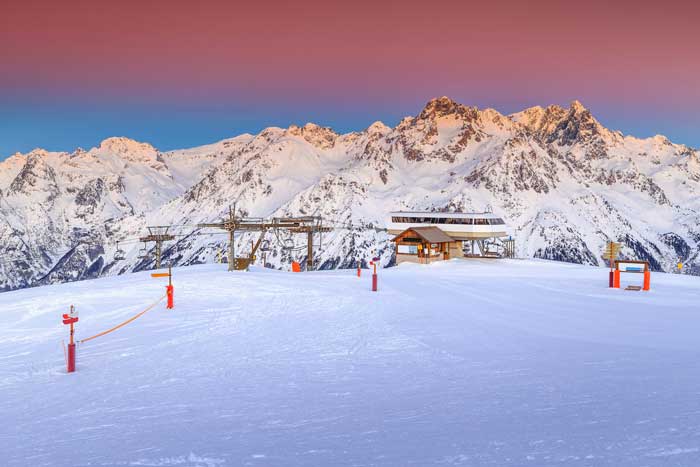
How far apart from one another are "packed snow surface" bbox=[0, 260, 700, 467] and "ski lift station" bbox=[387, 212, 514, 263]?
35816 mm

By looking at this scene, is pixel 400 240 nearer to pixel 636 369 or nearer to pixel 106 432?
pixel 636 369

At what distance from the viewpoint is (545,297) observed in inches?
1056

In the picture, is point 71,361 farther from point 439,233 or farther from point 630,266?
point 439,233

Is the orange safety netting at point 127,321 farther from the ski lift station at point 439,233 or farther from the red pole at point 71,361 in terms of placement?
the ski lift station at point 439,233

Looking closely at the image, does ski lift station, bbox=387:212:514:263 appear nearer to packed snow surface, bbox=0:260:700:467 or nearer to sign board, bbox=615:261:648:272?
sign board, bbox=615:261:648:272

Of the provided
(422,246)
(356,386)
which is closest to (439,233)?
(422,246)

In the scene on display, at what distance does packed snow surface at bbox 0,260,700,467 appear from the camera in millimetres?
8148

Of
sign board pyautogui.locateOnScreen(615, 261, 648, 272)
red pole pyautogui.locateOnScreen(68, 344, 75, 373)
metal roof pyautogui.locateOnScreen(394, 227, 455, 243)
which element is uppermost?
metal roof pyautogui.locateOnScreen(394, 227, 455, 243)

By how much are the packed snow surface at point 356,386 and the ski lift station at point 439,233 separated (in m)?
35.8

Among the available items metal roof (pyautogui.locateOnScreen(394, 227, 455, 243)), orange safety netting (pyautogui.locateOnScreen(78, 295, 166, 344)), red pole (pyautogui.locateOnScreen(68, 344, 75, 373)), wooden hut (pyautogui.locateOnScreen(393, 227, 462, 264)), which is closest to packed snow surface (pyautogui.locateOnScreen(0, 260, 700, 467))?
red pole (pyautogui.locateOnScreen(68, 344, 75, 373))

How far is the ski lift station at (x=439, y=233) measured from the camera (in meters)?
59.7

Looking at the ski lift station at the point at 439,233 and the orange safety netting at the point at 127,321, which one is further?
the ski lift station at the point at 439,233

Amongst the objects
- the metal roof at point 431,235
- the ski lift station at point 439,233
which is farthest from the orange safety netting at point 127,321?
the ski lift station at point 439,233

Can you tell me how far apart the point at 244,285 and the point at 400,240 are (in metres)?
33.7
